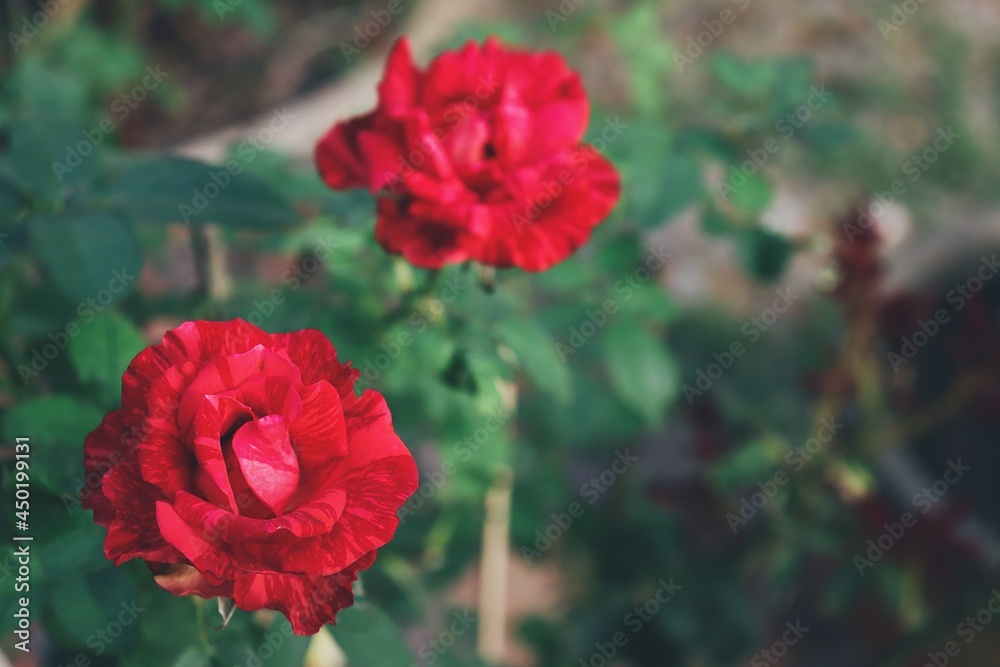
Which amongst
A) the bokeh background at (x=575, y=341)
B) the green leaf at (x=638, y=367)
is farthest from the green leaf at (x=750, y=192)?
the green leaf at (x=638, y=367)

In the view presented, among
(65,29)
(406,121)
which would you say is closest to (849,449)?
(406,121)

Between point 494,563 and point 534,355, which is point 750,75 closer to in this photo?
point 534,355

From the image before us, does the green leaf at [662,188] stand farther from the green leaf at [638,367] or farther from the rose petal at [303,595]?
the rose petal at [303,595]

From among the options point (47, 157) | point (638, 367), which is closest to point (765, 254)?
point (638, 367)

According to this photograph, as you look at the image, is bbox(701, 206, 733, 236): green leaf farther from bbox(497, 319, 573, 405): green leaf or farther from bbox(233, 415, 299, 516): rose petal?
bbox(233, 415, 299, 516): rose petal

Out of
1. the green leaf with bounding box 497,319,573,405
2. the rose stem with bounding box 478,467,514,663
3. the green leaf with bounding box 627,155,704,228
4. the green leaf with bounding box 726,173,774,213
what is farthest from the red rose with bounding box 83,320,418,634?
the rose stem with bounding box 478,467,514,663
